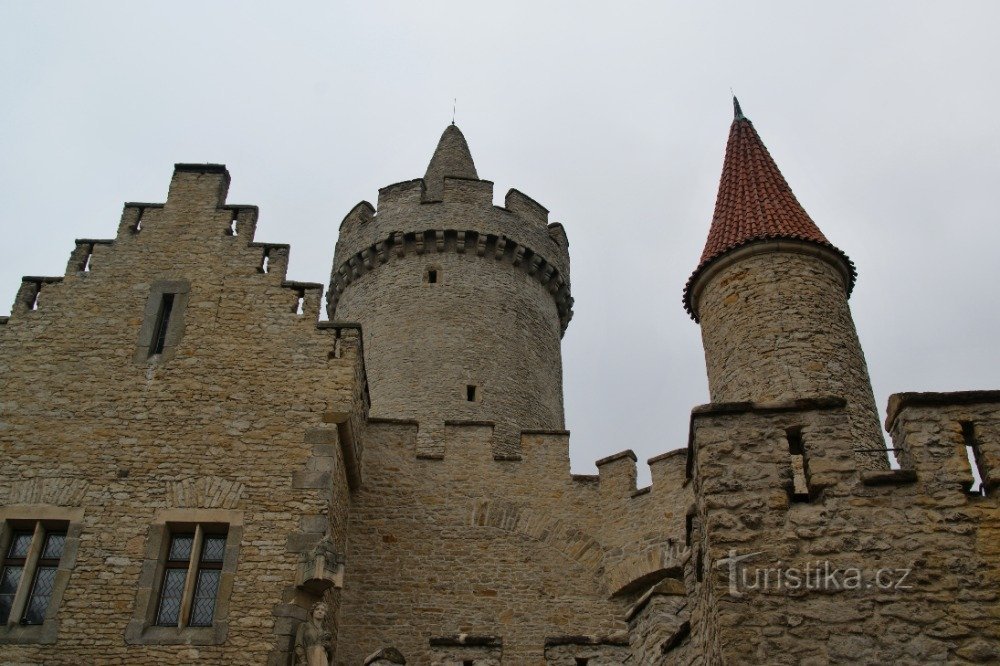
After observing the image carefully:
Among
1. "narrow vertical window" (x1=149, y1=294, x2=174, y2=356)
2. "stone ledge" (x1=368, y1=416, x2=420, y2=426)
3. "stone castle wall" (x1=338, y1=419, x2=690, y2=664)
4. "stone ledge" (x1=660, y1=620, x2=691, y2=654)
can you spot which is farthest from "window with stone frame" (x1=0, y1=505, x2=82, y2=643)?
"stone ledge" (x1=660, y1=620, x2=691, y2=654)

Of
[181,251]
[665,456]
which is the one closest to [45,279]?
[181,251]

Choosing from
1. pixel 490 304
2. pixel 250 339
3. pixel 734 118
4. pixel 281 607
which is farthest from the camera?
pixel 490 304

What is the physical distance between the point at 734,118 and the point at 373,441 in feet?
27.7

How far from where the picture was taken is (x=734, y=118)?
682 inches

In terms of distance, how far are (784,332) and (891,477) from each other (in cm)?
561

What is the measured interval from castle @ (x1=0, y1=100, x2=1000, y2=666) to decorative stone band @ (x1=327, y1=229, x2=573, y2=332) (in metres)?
3.55

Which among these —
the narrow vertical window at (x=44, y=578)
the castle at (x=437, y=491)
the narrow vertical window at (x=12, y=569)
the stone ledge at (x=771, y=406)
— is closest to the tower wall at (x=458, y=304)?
the castle at (x=437, y=491)

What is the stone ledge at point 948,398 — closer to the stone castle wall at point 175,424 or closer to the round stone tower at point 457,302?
the stone castle wall at point 175,424

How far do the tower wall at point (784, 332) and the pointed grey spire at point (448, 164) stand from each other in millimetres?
10348

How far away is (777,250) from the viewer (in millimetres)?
13828

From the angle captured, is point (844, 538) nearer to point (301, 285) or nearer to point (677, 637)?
point (677, 637)

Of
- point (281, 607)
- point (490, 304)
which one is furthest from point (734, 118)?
point (281, 607)

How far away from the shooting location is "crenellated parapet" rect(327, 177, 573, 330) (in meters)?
21.1

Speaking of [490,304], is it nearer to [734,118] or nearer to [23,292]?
[734,118]
